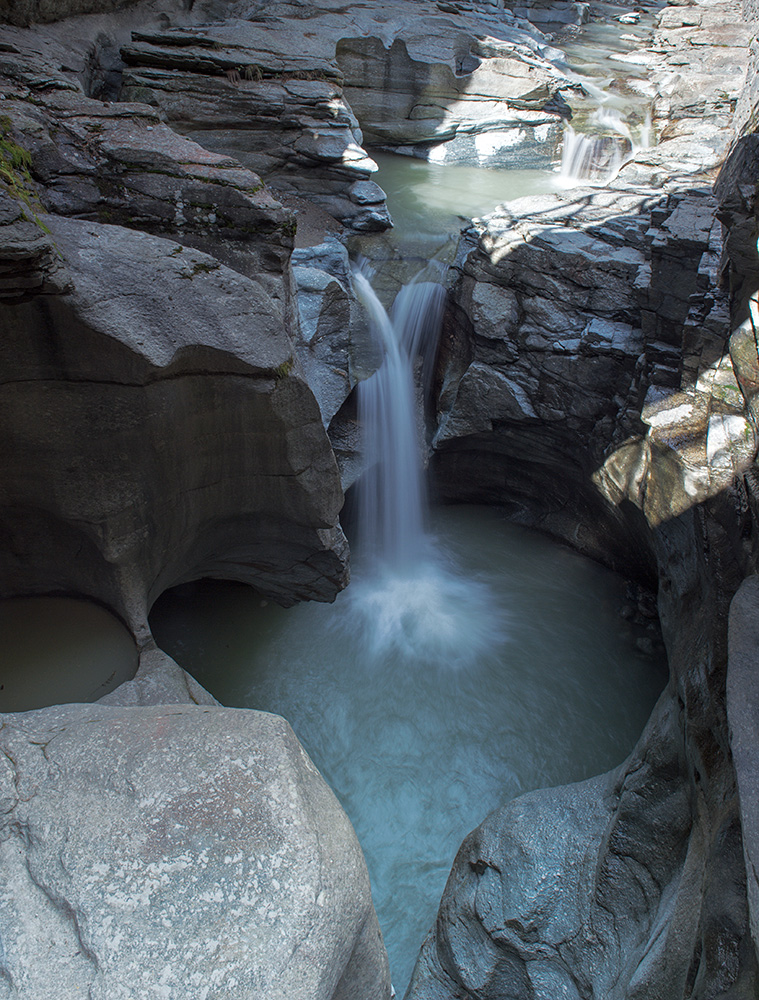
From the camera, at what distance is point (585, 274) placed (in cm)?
686

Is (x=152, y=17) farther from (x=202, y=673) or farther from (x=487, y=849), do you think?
(x=487, y=849)

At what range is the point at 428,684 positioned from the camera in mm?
5938

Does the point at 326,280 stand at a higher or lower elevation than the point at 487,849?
higher

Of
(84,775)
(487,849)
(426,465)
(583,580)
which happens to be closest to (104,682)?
(84,775)

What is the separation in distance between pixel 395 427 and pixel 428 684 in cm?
294

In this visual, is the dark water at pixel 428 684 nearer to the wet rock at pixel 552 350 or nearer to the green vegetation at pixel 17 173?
the wet rock at pixel 552 350

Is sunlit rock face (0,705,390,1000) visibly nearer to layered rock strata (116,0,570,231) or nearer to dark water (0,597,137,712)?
dark water (0,597,137,712)

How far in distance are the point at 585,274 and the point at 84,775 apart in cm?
650

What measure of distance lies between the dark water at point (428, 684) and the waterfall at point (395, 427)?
504 mm

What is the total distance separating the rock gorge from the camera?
2135mm

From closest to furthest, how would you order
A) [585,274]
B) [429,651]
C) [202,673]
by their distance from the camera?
1. [202,673]
2. [429,651]
3. [585,274]

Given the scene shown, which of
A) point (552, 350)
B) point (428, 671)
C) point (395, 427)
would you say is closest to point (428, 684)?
point (428, 671)

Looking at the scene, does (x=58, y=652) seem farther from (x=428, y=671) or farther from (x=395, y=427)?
(x=395, y=427)

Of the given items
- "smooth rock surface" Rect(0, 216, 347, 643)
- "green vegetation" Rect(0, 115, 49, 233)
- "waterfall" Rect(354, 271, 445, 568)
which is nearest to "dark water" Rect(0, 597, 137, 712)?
"smooth rock surface" Rect(0, 216, 347, 643)
